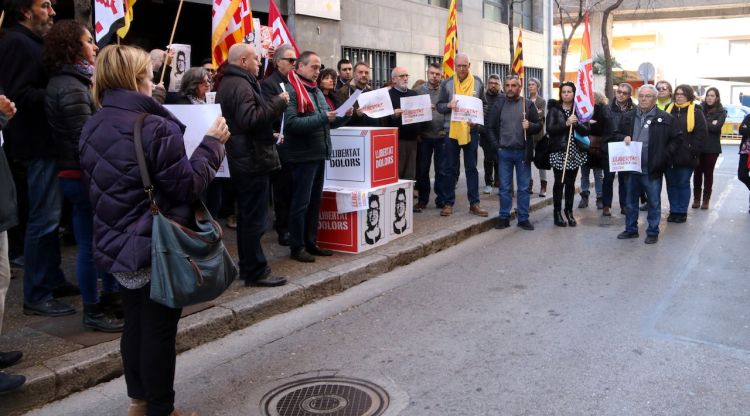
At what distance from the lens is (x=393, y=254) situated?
23.9ft

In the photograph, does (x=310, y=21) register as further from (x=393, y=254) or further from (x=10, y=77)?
(x=10, y=77)

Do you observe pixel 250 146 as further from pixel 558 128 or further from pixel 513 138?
pixel 558 128

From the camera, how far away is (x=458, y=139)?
955 cm

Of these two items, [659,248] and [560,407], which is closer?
[560,407]

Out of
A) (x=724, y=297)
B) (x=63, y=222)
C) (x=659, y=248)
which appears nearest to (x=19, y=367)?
(x=63, y=222)

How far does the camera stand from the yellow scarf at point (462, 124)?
31.1ft

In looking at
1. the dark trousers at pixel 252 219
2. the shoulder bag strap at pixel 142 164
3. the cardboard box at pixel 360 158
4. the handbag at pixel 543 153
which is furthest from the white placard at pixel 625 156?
the shoulder bag strap at pixel 142 164

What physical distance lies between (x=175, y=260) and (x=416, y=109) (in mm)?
6584

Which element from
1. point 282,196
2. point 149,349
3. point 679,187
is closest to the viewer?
point 149,349

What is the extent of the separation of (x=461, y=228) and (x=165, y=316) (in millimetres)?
5817

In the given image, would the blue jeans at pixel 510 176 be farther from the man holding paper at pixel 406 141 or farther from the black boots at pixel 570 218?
the man holding paper at pixel 406 141

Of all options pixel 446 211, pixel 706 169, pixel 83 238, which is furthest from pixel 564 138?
pixel 83 238

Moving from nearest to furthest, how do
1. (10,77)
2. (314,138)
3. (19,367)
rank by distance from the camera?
1. (19,367)
2. (10,77)
3. (314,138)

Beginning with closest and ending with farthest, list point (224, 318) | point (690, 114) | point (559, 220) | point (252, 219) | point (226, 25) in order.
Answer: point (224, 318)
point (252, 219)
point (226, 25)
point (559, 220)
point (690, 114)
